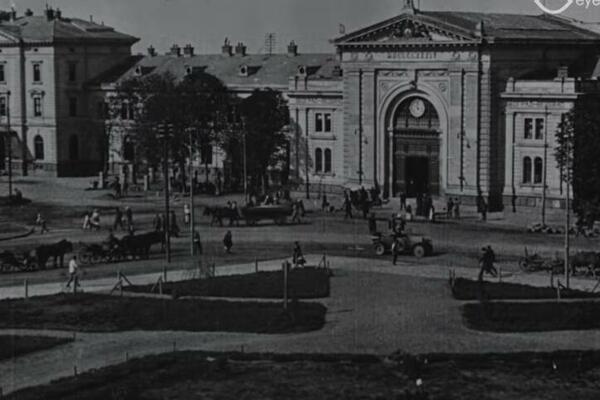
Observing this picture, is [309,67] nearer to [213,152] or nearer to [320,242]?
[213,152]

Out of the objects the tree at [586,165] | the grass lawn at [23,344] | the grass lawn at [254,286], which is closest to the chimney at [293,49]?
the tree at [586,165]

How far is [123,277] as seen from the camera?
50.1 m

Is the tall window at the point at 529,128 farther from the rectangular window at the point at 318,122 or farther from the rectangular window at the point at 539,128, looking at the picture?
the rectangular window at the point at 318,122

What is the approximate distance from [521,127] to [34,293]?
3525cm

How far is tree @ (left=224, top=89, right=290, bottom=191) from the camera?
85312 millimetres

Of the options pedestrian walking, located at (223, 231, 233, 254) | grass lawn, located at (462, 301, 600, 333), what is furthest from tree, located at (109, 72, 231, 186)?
grass lawn, located at (462, 301, 600, 333)

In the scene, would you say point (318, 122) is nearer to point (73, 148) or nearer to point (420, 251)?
point (73, 148)

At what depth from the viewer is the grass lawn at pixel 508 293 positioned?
45900mm

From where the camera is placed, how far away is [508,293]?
46562 millimetres

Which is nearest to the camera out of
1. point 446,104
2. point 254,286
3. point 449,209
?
point 254,286

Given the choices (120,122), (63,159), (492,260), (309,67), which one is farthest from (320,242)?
(63,159)

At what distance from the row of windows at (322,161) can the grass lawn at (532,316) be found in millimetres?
40889

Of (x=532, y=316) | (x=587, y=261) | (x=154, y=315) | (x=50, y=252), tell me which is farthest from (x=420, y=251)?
(x=154, y=315)

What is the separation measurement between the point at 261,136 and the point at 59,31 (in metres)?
27.0
